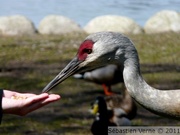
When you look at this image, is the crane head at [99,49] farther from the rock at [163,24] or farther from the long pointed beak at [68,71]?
the rock at [163,24]

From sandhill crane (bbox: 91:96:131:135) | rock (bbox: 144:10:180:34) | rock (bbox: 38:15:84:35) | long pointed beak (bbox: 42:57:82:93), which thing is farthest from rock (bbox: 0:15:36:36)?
long pointed beak (bbox: 42:57:82:93)

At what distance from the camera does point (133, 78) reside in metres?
4.43

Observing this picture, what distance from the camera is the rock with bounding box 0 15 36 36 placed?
13.7 m

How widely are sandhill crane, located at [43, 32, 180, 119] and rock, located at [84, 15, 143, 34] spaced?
367 inches

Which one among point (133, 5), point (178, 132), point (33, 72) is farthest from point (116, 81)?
point (133, 5)

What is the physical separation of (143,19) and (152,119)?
988 cm

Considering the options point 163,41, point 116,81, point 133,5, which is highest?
point 133,5

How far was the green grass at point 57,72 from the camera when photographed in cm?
743

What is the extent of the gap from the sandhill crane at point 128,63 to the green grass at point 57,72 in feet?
8.91

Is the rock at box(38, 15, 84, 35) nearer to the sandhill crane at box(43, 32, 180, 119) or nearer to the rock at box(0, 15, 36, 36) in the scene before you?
the rock at box(0, 15, 36, 36)

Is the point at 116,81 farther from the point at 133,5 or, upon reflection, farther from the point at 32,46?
the point at 133,5

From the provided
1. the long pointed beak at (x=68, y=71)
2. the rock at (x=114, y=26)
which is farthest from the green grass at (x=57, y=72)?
the long pointed beak at (x=68, y=71)

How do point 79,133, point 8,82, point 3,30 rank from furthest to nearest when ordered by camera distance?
1. point 3,30
2. point 8,82
3. point 79,133

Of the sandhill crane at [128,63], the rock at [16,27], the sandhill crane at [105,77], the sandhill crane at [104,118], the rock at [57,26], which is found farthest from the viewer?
the rock at [57,26]
